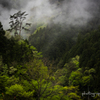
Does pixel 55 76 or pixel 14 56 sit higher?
pixel 14 56

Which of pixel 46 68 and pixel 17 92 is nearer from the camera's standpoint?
pixel 46 68

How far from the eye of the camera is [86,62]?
7044cm

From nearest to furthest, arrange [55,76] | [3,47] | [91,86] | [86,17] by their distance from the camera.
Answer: [55,76], [3,47], [91,86], [86,17]

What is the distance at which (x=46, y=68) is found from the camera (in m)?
17.2

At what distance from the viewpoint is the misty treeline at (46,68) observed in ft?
57.0

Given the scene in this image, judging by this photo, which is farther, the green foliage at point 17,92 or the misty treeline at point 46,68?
the misty treeline at point 46,68

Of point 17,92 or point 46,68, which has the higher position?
point 46,68

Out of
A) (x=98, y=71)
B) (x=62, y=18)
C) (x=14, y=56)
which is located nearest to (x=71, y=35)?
(x=62, y=18)

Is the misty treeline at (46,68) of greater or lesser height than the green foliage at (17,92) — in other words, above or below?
above

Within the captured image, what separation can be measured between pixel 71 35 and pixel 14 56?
11929 centimetres

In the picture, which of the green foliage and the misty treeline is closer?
the green foliage

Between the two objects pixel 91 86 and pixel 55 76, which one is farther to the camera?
pixel 91 86

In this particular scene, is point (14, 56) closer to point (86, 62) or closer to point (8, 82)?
point (8, 82)

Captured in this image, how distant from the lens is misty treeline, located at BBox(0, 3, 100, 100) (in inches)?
684
